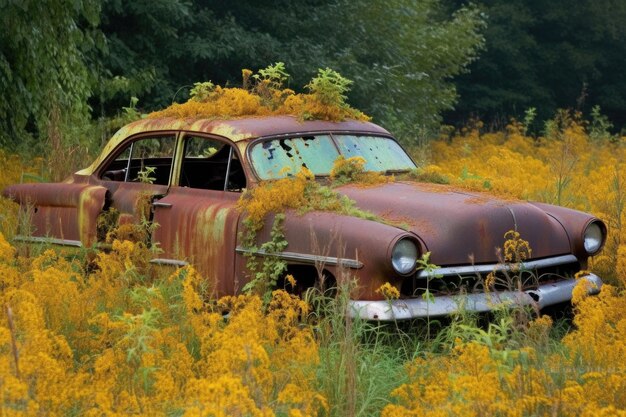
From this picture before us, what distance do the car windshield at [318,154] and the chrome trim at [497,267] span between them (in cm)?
140

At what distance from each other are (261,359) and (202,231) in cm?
274

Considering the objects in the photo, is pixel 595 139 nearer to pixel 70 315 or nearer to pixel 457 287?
pixel 457 287

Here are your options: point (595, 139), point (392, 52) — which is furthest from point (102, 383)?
point (392, 52)

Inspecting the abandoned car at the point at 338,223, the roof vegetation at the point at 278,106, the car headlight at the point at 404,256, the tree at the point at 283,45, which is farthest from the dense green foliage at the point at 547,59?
the car headlight at the point at 404,256

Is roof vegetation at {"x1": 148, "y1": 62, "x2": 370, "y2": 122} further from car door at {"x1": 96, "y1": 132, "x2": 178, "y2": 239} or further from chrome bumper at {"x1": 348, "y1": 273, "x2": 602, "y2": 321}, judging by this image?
chrome bumper at {"x1": 348, "y1": 273, "x2": 602, "y2": 321}

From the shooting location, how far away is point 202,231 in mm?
6660

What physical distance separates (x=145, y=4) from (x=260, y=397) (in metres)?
15.0

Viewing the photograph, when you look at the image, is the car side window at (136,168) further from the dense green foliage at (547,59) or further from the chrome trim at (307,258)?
the dense green foliage at (547,59)

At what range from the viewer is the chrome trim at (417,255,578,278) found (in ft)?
18.6

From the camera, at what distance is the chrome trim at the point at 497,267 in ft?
18.6

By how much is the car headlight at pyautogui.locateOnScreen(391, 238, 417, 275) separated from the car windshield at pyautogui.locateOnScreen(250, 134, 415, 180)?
1.29 meters

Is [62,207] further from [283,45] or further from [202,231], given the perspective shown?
[283,45]

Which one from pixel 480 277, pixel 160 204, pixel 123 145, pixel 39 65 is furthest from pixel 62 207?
pixel 39 65

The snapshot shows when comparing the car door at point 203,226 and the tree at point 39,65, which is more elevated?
the tree at point 39,65
